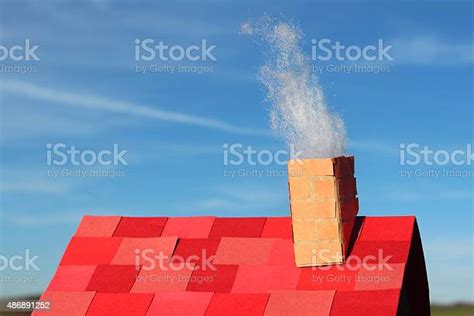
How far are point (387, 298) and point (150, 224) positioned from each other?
264cm

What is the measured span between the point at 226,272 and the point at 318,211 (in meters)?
1.03

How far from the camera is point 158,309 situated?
22.8 feet

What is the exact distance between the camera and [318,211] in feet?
22.9

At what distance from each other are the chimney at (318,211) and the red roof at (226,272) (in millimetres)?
139

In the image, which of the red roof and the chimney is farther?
the chimney

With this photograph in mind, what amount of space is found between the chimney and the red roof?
139mm

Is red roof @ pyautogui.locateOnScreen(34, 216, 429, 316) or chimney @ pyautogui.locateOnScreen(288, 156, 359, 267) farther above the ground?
chimney @ pyautogui.locateOnScreen(288, 156, 359, 267)

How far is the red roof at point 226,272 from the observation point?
6742 millimetres

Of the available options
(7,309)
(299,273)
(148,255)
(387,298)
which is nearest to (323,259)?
(299,273)

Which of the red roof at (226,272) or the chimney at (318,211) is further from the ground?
the chimney at (318,211)

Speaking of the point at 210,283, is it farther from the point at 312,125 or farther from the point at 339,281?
the point at 312,125

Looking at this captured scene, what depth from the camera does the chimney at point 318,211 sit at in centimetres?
697

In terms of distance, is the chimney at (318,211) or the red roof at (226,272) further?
the chimney at (318,211)

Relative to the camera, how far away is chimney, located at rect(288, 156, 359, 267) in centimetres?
697
